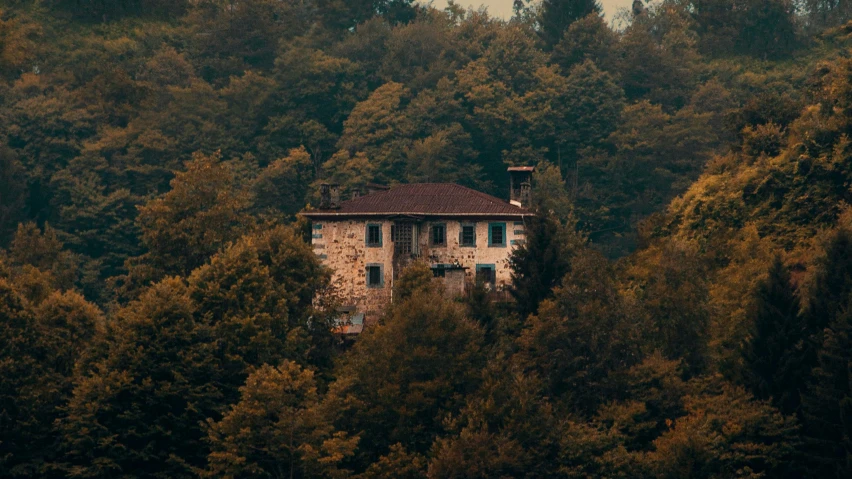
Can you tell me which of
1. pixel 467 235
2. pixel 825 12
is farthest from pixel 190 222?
pixel 825 12

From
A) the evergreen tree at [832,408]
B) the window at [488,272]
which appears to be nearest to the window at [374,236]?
the window at [488,272]

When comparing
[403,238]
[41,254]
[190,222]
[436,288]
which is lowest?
[436,288]

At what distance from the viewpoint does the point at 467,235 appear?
3056 inches

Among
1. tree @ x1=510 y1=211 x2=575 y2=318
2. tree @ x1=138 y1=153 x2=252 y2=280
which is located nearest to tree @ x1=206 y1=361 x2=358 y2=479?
tree @ x1=510 y1=211 x2=575 y2=318

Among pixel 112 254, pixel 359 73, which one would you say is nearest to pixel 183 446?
pixel 112 254

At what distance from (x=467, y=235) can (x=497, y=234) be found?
1422 millimetres

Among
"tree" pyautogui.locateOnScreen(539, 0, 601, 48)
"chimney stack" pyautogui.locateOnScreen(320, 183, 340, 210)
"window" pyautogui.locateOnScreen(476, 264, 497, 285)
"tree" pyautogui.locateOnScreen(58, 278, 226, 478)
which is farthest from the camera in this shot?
"tree" pyautogui.locateOnScreen(539, 0, 601, 48)

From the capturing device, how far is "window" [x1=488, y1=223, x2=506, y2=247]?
254 feet

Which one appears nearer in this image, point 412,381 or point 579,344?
point 412,381

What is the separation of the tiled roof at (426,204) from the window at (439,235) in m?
0.64

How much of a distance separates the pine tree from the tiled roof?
1447 cm

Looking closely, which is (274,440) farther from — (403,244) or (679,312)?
(679,312)

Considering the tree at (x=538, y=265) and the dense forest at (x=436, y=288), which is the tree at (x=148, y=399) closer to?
the dense forest at (x=436, y=288)

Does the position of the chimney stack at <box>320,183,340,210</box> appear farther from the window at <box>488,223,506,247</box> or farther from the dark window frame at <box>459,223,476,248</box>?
the window at <box>488,223,506,247</box>
